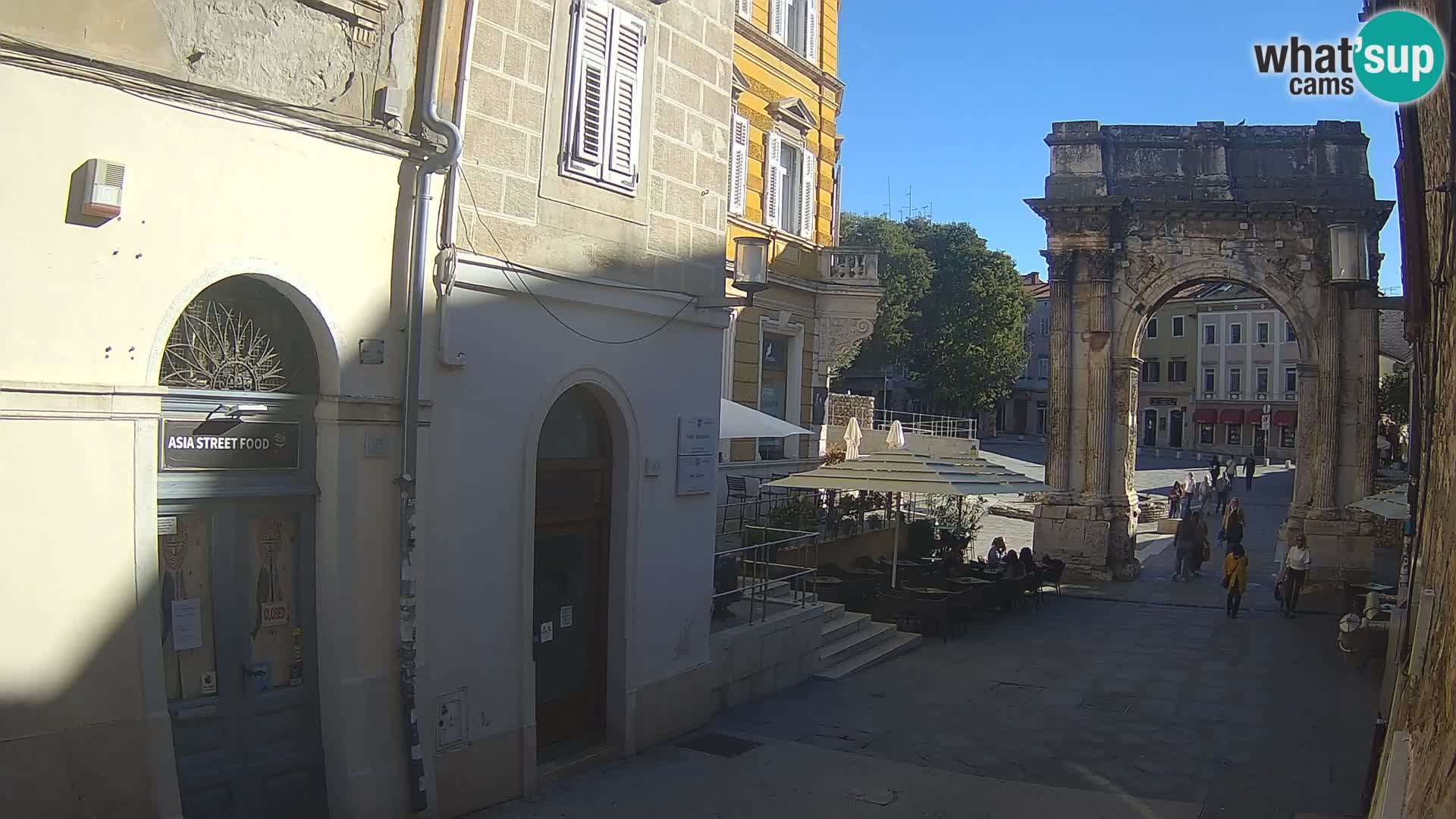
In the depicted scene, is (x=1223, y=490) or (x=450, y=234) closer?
(x=450, y=234)

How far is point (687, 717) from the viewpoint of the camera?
10.4m

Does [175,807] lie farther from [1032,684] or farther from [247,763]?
[1032,684]

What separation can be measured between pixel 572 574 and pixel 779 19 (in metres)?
13.8

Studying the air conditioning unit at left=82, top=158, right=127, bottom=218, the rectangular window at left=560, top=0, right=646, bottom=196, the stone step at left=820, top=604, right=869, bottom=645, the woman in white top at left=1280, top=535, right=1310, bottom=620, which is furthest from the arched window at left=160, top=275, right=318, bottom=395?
the woman in white top at left=1280, top=535, right=1310, bottom=620

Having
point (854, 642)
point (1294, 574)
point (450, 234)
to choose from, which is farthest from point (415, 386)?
point (1294, 574)

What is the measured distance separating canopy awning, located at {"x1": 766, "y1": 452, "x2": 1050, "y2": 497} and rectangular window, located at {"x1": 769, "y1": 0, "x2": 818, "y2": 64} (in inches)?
327

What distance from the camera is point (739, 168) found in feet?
62.3

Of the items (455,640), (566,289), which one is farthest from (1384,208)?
(455,640)

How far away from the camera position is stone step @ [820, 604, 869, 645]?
14047 mm

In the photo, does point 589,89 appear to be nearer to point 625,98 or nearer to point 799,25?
point 625,98

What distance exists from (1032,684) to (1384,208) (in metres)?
14.5

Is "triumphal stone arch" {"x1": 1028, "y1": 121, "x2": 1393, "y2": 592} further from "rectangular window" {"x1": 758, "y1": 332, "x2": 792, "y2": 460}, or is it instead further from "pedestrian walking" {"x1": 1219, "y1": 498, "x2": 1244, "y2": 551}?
"rectangular window" {"x1": 758, "y1": 332, "x2": 792, "y2": 460}

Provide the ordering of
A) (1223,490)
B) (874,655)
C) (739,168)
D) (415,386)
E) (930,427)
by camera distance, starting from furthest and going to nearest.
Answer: (930,427) → (1223,490) → (739,168) → (874,655) → (415,386)

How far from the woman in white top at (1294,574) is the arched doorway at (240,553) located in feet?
53.2
